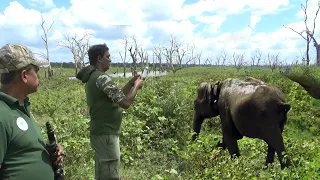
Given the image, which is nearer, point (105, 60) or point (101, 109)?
point (101, 109)

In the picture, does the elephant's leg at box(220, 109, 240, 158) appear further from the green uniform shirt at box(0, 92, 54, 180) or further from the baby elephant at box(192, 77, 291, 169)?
the green uniform shirt at box(0, 92, 54, 180)

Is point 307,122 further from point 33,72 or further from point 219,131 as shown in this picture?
point 33,72

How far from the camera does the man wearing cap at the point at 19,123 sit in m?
2.46

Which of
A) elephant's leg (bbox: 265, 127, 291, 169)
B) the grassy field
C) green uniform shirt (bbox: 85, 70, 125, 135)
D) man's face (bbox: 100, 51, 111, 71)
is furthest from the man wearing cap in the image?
elephant's leg (bbox: 265, 127, 291, 169)

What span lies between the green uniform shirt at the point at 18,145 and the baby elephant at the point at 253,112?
4275 mm

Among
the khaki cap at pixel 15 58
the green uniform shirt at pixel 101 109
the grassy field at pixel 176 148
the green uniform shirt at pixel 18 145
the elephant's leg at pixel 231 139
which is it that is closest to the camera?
the green uniform shirt at pixel 18 145

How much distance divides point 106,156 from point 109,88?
794 millimetres

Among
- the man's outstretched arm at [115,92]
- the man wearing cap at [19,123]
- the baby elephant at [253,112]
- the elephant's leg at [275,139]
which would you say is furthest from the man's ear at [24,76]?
the elephant's leg at [275,139]

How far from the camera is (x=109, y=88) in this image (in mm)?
4559

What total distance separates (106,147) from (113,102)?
508mm

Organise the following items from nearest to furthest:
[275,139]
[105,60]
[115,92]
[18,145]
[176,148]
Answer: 1. [18,145]
2. [115,92]
3. [105,60]
4. [275,139]
5. [176,148]

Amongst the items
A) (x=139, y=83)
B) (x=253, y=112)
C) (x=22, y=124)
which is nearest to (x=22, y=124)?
(x=22, y=124)

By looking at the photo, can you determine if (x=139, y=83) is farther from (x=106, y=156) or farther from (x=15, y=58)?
(x=15, y=58)

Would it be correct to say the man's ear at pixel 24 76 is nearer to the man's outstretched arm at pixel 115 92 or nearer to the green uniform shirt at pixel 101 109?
the man's outstretched arm at pixel 115 92
